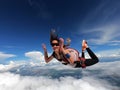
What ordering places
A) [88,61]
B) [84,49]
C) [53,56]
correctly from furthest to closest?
[53,56] < [88,61] < [84,49]

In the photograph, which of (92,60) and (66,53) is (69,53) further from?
(92,60)

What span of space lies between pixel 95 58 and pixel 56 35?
1.60 meters

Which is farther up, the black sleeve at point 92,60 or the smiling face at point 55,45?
the smiling face at point 55,45

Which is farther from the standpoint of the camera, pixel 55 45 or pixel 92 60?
pixel 92 60

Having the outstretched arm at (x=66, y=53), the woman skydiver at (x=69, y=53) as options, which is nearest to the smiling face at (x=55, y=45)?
the woman skydiver at (x=69, y=53)

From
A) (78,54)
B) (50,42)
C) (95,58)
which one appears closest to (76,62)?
(78,54)

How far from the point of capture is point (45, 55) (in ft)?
19.1

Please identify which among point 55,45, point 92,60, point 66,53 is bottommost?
point 92,60

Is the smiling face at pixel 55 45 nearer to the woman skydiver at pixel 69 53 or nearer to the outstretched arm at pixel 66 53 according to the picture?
the woman skydiver at pixel 69 53

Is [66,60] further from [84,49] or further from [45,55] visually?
[45,55]

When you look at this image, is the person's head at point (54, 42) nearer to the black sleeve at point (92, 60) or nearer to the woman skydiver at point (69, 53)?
the woman skydiver at point (69, 53)

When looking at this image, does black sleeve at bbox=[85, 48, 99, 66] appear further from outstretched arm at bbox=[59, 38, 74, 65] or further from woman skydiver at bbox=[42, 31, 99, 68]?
outstretched arm at bbox=[59, 38, 74, 65]

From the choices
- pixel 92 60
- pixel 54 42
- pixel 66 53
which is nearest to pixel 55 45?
pixel 54 42

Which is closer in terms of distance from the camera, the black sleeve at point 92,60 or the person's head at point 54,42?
the person's head at point 54,42
